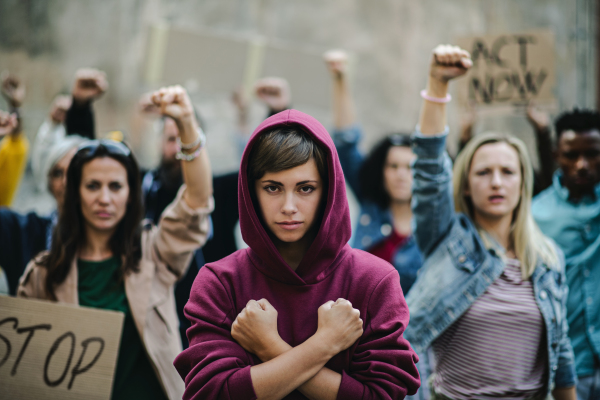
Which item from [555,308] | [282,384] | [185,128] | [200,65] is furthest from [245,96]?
[282,384]

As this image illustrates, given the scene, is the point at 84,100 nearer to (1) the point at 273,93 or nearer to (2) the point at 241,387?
(1) the point at 273,93

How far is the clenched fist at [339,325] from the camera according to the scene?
146 cm

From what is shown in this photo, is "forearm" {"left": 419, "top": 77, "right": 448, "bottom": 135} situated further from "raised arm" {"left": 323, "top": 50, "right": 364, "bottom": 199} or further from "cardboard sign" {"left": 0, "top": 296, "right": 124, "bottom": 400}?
"cardboard sign" {"left": 0, "top": 296, "right": 124, "bottom": 400}

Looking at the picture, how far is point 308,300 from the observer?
5.07 feet

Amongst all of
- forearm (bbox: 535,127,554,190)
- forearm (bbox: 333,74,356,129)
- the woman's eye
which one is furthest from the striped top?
forearm (bbox: 535,127,554,190)

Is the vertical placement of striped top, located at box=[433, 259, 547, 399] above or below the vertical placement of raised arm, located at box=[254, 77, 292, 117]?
below

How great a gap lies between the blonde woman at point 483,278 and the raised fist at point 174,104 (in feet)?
3.34

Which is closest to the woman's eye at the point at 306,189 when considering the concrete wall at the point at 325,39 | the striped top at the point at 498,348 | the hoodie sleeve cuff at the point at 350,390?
the hoodie sleeve cuff at the point at 350,390

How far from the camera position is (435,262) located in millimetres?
2459

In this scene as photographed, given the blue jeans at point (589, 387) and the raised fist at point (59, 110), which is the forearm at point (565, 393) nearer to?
the blue jeans at point (589, 387)

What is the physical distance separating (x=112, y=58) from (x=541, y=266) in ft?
15.4

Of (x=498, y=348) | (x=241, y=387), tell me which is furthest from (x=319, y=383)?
(x=498, y=348)

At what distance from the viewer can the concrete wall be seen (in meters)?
5.48

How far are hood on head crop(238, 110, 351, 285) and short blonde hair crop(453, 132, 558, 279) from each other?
44.1 inches
